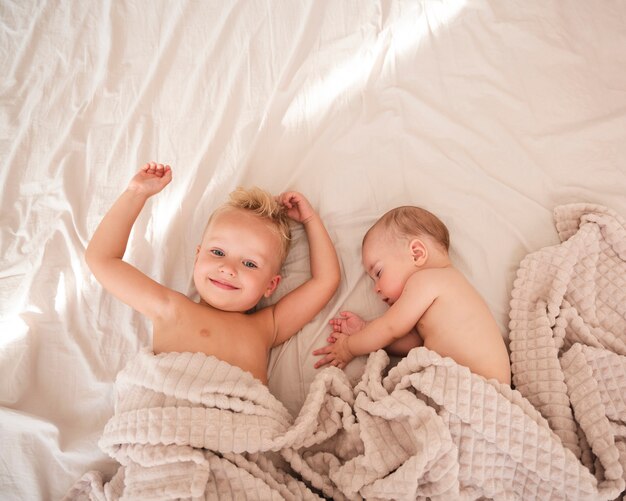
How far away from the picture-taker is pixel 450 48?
1.78m

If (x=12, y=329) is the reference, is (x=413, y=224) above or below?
above

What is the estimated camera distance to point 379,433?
1.21 m

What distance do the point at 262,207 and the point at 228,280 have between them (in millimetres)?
240

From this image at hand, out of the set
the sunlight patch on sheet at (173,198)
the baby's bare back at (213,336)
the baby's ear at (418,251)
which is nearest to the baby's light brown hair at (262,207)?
the sunlight patch on sheet at (173,198)

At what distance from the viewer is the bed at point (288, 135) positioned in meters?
1.44

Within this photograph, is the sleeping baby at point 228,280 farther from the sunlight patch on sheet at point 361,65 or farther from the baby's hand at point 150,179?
the sunlight patch on sheet at point 361,65

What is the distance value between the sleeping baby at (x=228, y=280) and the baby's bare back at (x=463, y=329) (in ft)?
0.98

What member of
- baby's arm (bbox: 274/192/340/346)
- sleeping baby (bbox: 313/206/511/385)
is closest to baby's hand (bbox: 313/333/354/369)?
sleeping baby (bbox: 313/206/511/385)

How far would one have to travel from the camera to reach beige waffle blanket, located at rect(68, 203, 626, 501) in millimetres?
1113

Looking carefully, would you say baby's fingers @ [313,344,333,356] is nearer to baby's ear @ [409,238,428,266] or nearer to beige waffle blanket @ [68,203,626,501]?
beige waffle blanket @ [68,203,626,501]

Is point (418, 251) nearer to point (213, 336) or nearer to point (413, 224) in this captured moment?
point (413, 224)

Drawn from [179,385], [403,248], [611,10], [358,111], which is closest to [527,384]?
[403,248]

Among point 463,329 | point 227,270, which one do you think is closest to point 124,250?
point 227,270

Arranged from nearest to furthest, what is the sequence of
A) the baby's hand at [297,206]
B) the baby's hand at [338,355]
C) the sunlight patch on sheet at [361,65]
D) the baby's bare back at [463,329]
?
the baby's bare back at [463,329], the baby's hand at [338,355], the baby's hand at [297,206], the sunlight patch on sheet at [361,65]
